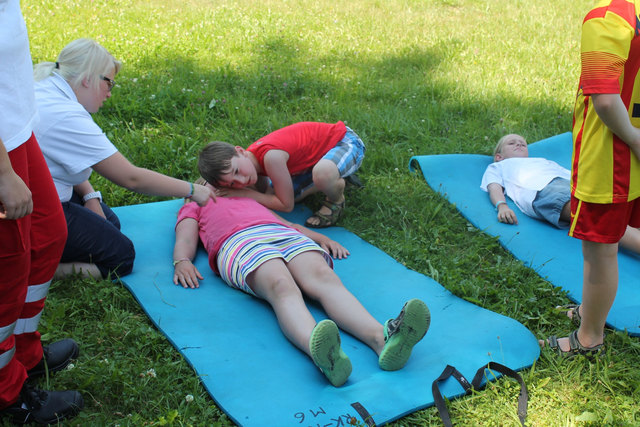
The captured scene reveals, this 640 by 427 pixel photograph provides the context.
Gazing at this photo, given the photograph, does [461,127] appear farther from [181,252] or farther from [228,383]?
[228,383]

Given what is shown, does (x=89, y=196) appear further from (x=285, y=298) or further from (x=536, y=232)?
(x=536, y=232)

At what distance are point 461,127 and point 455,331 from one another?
2.98 metres

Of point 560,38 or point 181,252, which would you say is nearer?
point 181,252

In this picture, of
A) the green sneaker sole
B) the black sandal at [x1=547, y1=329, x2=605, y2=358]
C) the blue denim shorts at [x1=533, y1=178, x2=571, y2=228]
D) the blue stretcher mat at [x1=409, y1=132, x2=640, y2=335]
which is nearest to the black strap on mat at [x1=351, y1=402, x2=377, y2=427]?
the green sneaker sole

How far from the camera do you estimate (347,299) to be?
109 inches

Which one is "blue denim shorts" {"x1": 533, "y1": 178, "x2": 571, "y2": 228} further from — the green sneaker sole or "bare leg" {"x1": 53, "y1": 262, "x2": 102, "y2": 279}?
"bare leg" {"x1": 53, "y1": 262, "x2": 102, "y2": 279}

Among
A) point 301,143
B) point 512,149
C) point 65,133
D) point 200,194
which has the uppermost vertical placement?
point 65,133

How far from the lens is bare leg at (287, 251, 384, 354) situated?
2611 millimetres

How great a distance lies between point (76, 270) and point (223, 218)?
83 centimetres

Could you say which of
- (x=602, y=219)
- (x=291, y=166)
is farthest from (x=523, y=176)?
(x=602, y=219)

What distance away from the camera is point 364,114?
535cm

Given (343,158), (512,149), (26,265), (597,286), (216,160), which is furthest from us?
(512,149)

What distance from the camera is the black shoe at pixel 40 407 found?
2.11 m

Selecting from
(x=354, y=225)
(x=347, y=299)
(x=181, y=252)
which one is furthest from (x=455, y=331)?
(x=181, y=252)
